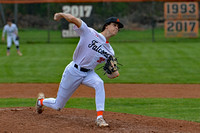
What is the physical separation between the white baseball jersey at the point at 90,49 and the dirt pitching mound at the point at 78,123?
3.46 ft

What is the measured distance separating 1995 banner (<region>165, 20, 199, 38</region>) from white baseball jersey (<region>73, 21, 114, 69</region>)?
21.3 metres

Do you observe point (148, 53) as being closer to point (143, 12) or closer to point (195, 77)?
point (195, 77)

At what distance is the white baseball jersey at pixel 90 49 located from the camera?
6156 mm

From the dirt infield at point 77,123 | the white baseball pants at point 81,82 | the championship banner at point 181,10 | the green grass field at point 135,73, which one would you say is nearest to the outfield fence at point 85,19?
the championship banner at point 181,10

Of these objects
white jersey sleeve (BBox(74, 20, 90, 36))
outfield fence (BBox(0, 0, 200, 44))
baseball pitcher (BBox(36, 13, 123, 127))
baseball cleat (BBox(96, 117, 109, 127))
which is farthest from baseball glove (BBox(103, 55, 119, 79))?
outfield fence (BBox(0, 0, 200, 44))

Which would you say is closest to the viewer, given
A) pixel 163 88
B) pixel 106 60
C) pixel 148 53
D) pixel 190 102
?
pixel 106 60

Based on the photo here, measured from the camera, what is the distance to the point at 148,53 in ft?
66.4

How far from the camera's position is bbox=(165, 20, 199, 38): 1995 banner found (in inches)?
1054

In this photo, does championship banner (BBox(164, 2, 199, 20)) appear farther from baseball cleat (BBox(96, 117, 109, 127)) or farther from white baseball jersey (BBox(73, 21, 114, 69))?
baseball cleat (BBox(96, 117, 109, 127))

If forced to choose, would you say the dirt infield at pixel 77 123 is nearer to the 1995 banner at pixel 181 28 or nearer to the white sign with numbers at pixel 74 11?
the white sign with numbers at pixel 74 11

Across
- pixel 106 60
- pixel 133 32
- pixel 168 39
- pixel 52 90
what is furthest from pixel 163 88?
pixel 133 32

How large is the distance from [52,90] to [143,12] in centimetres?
2351

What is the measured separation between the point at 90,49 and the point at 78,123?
1.30 meters

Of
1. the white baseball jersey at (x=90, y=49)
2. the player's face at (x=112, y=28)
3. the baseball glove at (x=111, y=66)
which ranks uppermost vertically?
the player's face at (x=112, y=28)
